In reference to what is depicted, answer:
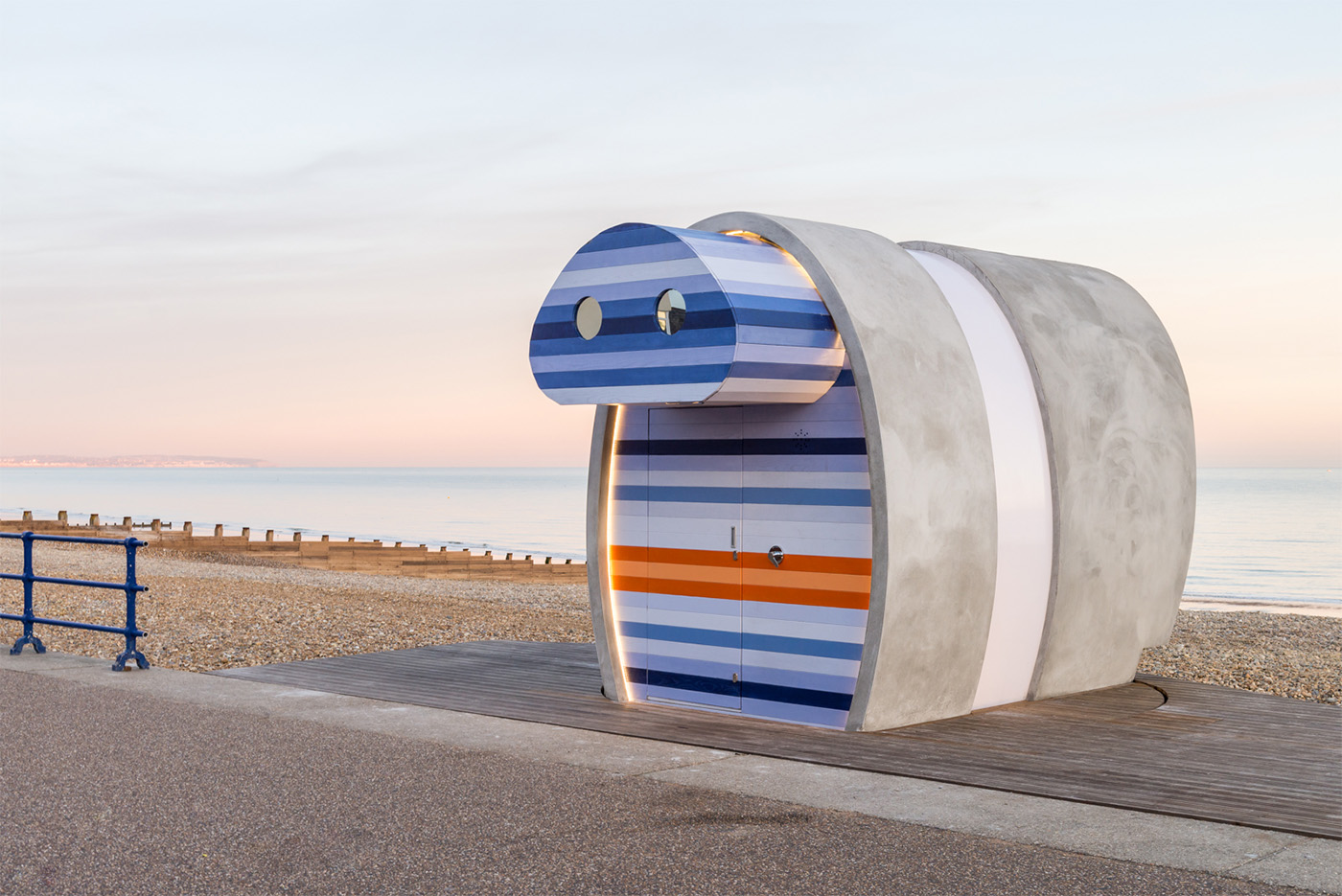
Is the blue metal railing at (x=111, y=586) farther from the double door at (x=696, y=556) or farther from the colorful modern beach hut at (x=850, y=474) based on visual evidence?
the double door at (x=696, y=556)

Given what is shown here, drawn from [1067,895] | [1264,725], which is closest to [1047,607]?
[1264,725]

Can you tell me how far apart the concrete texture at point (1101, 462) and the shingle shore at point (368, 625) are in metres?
1.91

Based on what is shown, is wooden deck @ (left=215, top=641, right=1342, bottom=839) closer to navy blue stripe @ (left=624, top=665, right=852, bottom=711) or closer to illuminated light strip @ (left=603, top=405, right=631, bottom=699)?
navy blue stripe @ (left=624, top=665, right=852, bottom=711)

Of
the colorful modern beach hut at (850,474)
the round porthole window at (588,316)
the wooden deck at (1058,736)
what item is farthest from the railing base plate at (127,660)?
the round porthole window at (588,316)

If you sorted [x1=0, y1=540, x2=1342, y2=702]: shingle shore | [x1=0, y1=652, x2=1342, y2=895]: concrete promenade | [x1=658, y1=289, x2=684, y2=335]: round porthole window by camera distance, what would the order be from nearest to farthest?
[x1=0, y1=652, x2=1342, y2=895]: concrete promenade, [x1=658, y1=289, x2=684, y2=335]: round porthole window, [x1=0, y1=540, x2=1342, y2=702]: shingle shore

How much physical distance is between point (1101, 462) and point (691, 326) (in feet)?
11.3

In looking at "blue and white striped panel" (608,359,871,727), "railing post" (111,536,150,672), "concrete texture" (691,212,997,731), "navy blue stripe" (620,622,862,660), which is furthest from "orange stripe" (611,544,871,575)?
"railing post" (111,536,150,672)

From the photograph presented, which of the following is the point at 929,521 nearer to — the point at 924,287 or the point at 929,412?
the point at 929,412

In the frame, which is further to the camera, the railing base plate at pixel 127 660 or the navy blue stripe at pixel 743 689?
the railing base plate at pixel 127 660

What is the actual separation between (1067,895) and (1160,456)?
18.8 ft

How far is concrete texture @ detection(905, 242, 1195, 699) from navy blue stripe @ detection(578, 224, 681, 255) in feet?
9.00

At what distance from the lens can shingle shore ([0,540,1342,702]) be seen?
1227cm

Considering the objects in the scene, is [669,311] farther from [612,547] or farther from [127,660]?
[127,660]

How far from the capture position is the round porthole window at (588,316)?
8.50 m
